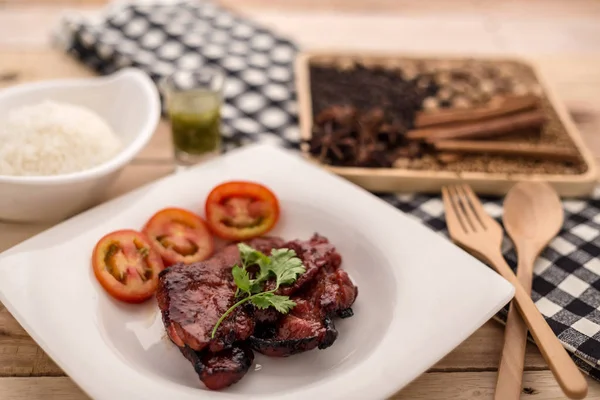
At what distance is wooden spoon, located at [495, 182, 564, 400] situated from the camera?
199 cm

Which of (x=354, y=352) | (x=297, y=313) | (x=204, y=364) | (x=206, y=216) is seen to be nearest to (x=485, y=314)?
(x=354, y=352)

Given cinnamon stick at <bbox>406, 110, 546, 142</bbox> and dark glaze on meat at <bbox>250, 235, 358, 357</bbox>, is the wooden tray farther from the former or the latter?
dark glaze on meat at <bbox>250, 235, 358, 357</bbox>

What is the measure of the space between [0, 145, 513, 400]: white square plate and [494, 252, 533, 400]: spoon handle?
0.53 ft

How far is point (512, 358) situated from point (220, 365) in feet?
2.98

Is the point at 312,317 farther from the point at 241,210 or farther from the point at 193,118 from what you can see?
the point at 193,118

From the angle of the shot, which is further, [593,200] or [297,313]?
[593,200]

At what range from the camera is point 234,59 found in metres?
3.74

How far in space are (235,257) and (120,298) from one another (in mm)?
388

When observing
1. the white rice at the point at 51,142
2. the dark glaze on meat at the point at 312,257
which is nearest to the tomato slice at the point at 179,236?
the dark glaze on meat at the point at 312,257

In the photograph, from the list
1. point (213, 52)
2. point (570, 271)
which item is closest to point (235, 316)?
point (570, 271)

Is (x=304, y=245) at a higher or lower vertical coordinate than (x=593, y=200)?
higher

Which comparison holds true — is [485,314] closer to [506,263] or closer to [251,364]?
[506,263]

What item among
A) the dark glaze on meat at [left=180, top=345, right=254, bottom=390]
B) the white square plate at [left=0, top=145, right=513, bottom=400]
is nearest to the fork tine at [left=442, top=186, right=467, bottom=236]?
the white square plate at [left=0, top=145, right=513, bottom=400]

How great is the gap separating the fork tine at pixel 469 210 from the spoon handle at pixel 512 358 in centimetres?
34
